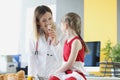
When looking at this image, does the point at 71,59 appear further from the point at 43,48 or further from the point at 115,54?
the point at 115,54

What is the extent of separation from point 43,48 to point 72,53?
0.83ft

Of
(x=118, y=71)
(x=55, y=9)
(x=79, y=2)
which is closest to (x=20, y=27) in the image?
(x=55, y=9)

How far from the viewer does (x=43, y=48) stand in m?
1.91

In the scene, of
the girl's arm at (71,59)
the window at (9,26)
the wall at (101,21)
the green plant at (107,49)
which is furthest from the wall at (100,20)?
the girl's arm at (71,59)

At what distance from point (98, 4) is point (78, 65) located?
3164 mm

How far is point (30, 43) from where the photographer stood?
1937mm

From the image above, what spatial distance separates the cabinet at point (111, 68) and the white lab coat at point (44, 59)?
1.76 m

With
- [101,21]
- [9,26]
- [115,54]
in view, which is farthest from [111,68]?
[9,26]

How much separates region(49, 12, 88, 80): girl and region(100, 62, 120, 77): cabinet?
66.6 inches

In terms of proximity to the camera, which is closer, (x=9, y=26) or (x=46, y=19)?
(x=46, y=19)

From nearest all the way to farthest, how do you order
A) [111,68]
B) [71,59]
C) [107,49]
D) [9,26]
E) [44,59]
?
[71,59], [44,59], [111,68], [107,49], [9,26]

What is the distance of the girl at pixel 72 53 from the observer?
1.74 metres

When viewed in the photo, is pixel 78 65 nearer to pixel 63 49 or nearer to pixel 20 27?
pixel 63 49

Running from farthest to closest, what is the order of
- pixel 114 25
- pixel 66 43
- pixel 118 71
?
pixel 114 25 → pixel 118 71 → pixel 66 43
